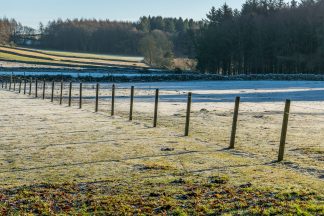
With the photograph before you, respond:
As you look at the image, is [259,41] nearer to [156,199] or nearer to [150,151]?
[150,151]

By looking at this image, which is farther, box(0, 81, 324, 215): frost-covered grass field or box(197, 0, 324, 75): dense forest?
box(197, 0, 324, 75): dense forest

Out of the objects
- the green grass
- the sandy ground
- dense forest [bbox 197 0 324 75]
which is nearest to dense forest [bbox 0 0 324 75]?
dense forest [bbox 197 0 324 75]

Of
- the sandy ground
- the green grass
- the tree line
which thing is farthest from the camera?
the tree line

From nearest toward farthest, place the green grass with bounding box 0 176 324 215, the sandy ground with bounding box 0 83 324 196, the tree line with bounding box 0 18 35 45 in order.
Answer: the green grass with bounding box 0 176 324 215 < the sandy ground with bounding box 0 83 324 196 < the tree line with bounding box 0 18 35 45

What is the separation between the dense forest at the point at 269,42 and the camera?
A: 8325 centimetres

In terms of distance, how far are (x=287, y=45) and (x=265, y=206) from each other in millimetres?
81646

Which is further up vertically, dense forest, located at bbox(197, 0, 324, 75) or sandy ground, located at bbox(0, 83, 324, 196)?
dense forest, located at bbox(197, 0, 324, 75)

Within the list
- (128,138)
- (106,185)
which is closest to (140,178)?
(106,185)

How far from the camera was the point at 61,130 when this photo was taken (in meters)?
15.4

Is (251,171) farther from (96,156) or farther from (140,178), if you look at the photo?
(96,156)

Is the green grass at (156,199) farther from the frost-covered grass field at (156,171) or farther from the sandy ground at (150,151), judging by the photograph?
the sandy ground at (150,151)

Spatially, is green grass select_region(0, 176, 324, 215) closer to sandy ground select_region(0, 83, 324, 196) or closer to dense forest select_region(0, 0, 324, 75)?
sandy ground select_region(0, 83, 324, 196)

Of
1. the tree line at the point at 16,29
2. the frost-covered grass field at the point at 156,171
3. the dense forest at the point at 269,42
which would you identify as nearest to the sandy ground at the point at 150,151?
the frost-covered grass field at the point at 156,171

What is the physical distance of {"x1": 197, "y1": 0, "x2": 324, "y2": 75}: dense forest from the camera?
273 ft
